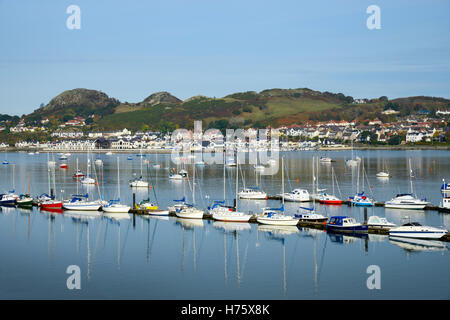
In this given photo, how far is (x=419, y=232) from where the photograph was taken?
2242cm

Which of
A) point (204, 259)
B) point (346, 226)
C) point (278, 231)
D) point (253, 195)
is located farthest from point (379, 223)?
point (253, 195)

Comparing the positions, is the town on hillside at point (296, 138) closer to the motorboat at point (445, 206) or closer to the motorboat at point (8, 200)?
the motorboat at point (8, 200)

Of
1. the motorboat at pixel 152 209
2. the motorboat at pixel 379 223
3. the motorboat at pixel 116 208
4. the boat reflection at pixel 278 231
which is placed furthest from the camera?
the motorboat at pixel 116 208

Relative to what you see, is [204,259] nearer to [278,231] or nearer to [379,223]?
[278,231]

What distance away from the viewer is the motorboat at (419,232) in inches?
876

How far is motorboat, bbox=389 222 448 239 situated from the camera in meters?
22.2

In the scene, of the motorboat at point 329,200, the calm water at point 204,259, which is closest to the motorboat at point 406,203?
the calm water at point 204,259

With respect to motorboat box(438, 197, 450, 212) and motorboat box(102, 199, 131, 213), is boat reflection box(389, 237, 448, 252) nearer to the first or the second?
motorboat box(438, 197, 450, 212)

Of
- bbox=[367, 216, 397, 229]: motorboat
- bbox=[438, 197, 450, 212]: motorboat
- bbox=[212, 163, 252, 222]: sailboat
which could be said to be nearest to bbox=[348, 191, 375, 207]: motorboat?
bbox=[438, 197, 450, 212]: motorboat

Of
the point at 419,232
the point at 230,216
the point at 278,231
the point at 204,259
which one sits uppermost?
the point at 230,216
